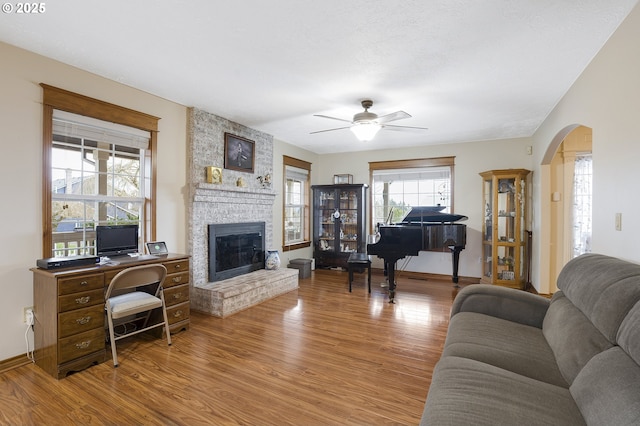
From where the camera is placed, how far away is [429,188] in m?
6.14

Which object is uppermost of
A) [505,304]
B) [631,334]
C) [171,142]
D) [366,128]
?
[366,128]

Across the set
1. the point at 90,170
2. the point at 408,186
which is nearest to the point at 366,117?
the point at 90,170

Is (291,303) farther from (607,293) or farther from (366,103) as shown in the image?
(607,293)

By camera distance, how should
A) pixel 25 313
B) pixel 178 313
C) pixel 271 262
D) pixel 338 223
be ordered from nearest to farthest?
pixel 25 313 → pixel 178 313 → pixel 271 262 → pixel 338 223

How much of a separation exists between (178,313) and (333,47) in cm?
299

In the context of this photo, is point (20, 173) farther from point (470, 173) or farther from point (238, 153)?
point (470, 173)

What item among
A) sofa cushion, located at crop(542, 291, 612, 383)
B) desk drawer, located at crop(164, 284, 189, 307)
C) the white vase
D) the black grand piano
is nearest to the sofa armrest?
sofa cushion, located at crop(542, 291, 612, 383)

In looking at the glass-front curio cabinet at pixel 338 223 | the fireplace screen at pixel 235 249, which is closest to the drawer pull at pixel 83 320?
the fireplace screen at pixel 235 249

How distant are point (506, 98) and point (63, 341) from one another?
16.0ft

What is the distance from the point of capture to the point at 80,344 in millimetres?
2492

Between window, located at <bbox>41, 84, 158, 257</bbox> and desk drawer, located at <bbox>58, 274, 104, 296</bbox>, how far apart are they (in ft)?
1.81

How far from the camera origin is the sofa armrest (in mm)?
2195

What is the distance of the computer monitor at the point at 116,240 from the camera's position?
9.70ft

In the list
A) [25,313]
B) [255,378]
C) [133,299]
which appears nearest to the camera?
[255,378]
